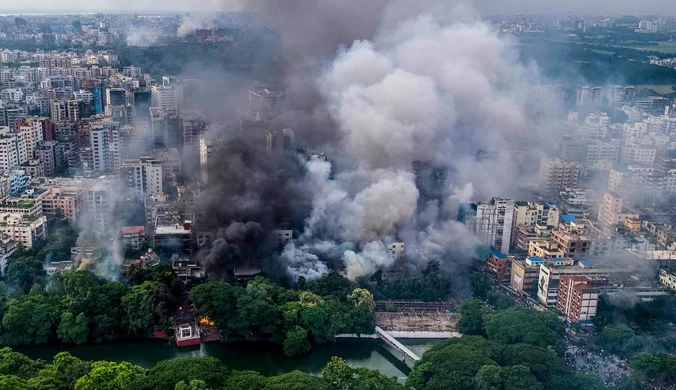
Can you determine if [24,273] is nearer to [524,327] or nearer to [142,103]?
[524,327]

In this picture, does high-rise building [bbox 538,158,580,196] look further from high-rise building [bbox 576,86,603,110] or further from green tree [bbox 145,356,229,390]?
green tree [bbox 145,356,229,390]

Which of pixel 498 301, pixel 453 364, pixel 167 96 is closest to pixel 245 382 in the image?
pixel 453 364

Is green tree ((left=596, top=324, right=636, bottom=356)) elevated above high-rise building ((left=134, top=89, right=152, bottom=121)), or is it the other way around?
high-rise building ((left=134, top=89, right=152, bottom=121))

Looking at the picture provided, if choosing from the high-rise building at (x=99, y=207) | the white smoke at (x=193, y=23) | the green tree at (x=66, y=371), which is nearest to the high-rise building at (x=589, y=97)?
the white smoke at (x=193, y=23)

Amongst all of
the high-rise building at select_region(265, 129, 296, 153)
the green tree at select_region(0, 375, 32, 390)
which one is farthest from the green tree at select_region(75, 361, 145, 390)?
the high-rise building at select_region(265, 129, 296, 153)

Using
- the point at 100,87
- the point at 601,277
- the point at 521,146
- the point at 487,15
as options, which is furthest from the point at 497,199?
the point at 100,87

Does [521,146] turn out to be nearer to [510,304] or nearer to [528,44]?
[528,44]
